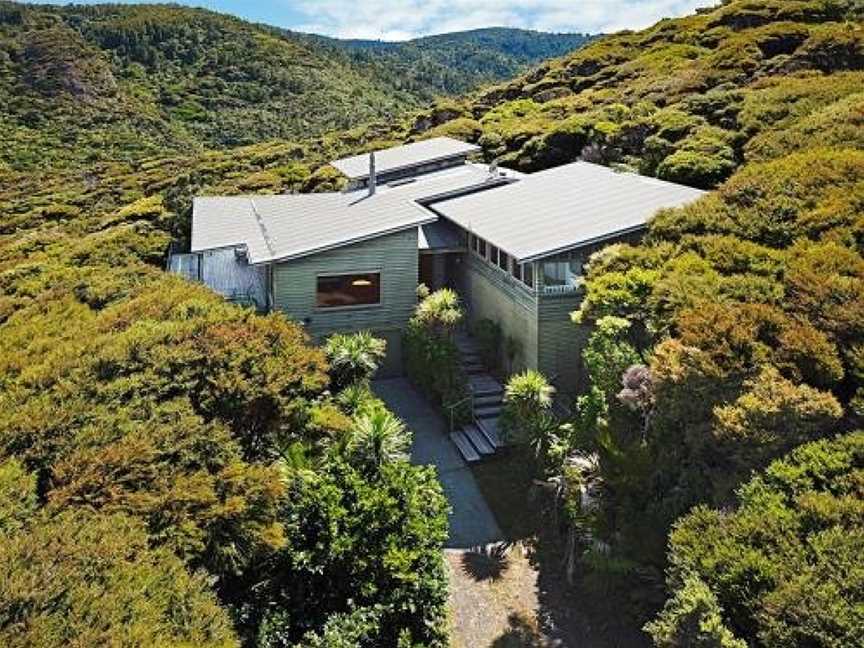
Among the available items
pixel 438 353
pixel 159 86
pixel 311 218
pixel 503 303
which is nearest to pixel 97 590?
pixel 438 353

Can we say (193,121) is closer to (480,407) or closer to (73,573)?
(480,407)

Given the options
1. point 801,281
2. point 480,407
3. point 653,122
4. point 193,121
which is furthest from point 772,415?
point 193,121

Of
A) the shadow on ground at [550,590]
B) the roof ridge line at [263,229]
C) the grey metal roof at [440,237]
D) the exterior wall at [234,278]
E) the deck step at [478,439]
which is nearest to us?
the shadow on ground at [550,590]

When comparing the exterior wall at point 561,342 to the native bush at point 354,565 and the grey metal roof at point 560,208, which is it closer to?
the grey metal roof at point 560,208

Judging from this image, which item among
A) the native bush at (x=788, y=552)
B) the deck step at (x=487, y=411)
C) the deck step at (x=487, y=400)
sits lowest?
the deck step at (x=487, y=411)

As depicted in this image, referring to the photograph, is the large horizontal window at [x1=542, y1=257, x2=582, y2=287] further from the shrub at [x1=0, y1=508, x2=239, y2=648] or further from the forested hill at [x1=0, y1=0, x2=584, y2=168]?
the forested hill at [x1=0, y1=0, x2=584, y2=168]

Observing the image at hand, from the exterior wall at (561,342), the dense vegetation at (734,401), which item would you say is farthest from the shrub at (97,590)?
the exterior wall at (561,342)

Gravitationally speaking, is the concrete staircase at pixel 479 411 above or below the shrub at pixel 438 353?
below
